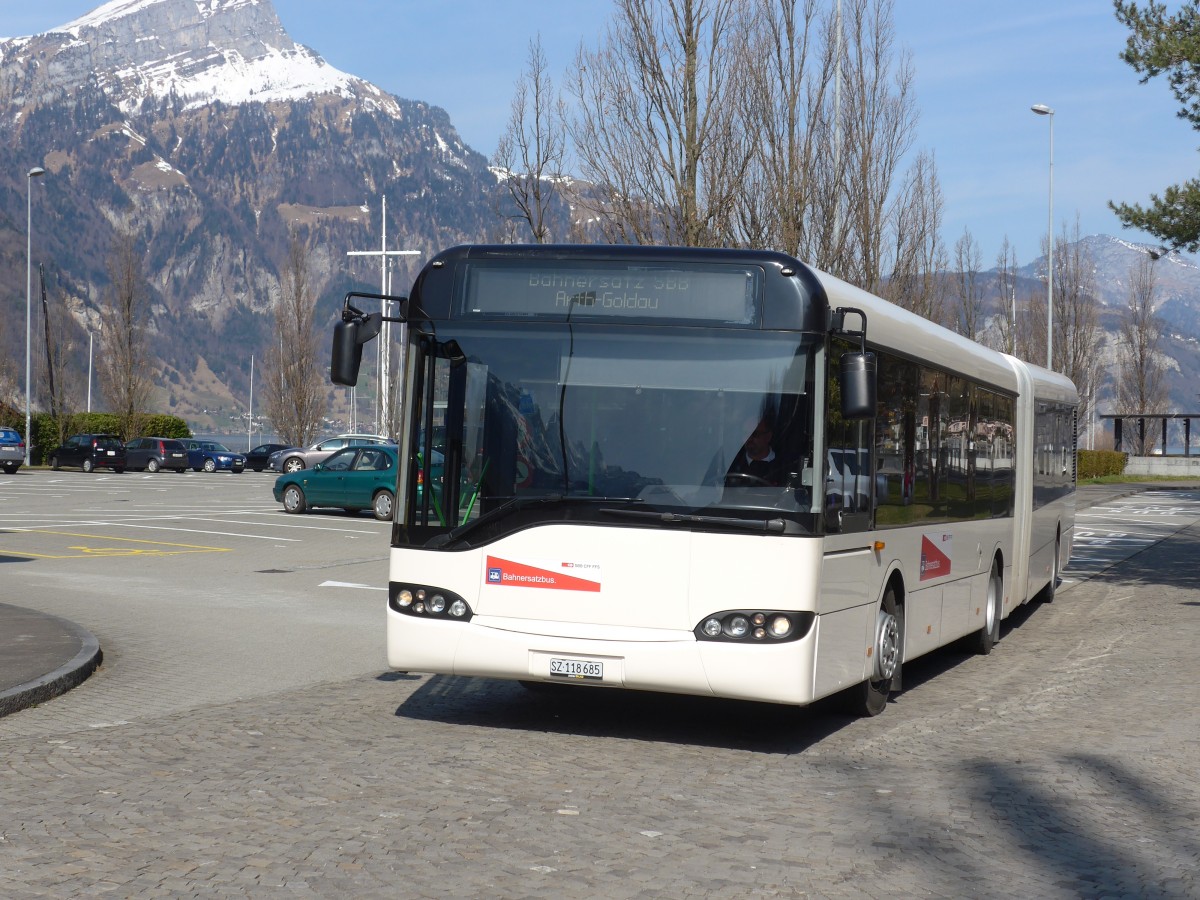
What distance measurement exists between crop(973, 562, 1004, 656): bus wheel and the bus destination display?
5598 millimetres

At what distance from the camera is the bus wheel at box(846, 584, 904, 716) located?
31.1 ft

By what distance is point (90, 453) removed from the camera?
60.4 m

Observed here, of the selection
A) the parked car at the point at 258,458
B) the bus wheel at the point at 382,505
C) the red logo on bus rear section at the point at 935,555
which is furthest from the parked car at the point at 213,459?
the red logo on bus rear section at the point at 935,555

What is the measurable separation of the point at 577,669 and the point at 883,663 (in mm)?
2342

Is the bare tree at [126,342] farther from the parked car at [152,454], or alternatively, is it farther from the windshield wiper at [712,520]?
the windshield wiper at [712,520]

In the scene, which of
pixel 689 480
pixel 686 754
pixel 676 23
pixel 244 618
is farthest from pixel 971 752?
pixel 676 23

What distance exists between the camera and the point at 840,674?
343 inches

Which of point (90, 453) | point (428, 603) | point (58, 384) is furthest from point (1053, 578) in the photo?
point (58, 384)

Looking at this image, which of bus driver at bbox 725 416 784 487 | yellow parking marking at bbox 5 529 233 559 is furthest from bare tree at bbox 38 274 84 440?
bus driver at bbox 725 416 784 487

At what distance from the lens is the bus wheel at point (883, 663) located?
9.48 metres

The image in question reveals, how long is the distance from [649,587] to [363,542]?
16.9 metres

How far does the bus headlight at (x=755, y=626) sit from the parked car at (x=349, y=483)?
22.5 m

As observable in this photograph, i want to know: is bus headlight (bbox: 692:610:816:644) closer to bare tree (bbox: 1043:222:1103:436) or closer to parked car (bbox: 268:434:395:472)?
parked car (bbox: 268:434:395:472)

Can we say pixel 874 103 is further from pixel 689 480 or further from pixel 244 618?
pixel 689 480
